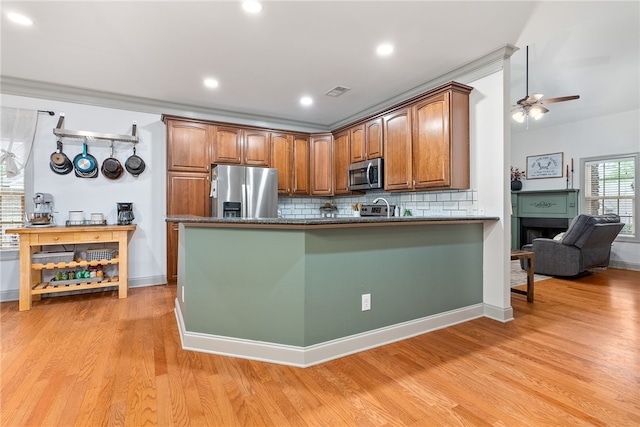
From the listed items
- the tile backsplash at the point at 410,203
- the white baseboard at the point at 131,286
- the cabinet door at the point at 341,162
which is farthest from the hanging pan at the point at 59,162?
the cabinet door at the point at 341,162

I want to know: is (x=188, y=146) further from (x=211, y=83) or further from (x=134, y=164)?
(x=211, y=83)

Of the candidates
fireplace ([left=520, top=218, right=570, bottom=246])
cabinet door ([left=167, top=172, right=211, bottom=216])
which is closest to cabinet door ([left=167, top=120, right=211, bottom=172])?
cabinet door ([left=167, top=172, right=211, bottom=216])

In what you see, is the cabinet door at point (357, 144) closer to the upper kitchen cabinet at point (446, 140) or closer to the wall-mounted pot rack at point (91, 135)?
the upper kitchen cabinet at point (446, 140)

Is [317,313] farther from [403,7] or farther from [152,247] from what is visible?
[152,247]

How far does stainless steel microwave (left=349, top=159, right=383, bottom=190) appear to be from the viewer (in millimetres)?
3942

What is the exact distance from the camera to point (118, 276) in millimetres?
3848

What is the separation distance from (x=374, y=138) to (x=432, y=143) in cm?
103

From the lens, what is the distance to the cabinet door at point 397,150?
351cm

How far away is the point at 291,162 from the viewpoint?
5.01 meters

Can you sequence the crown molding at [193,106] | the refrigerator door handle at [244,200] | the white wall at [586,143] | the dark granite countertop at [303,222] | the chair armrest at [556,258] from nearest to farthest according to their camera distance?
1. the dark granite countertop at [303,222]
2. the crown molding at [193,106]
3. the refrigerator door handle at [244,200]
4. the chair armrest at [556,258]
5. the white wall at [586,143]

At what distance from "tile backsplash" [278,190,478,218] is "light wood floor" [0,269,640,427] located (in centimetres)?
118

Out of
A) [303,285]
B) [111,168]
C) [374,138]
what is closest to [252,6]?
[303,285]

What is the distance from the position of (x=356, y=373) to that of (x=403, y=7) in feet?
8.45

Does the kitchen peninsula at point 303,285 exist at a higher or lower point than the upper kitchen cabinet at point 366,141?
lower
